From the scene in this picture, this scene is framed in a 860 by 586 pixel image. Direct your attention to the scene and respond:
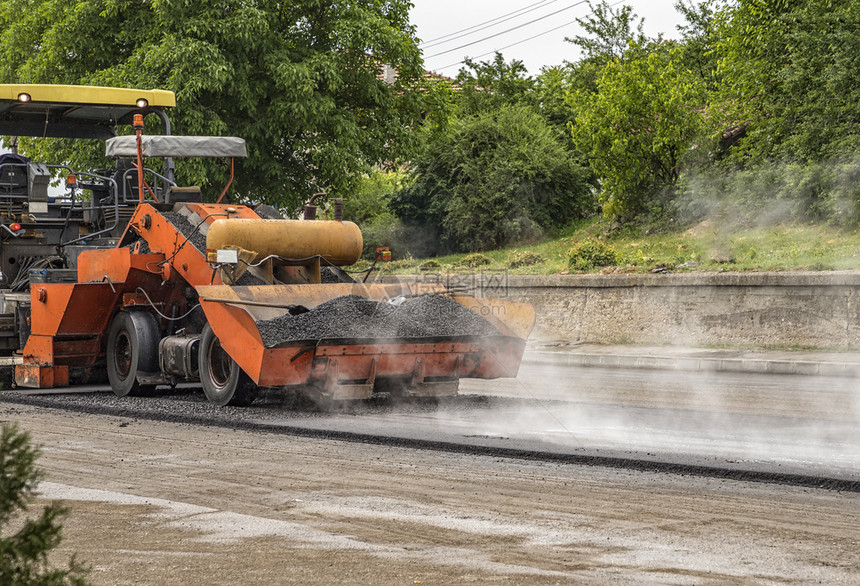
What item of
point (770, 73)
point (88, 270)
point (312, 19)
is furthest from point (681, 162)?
point (88, 270)

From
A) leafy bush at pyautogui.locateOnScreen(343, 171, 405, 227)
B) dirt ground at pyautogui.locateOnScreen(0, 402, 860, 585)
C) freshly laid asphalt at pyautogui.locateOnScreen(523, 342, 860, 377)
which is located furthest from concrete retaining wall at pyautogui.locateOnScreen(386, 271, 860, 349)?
leafy bush at pyautogui.locateOnScreen(343, 171, 405, 227)

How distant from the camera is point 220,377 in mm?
10594

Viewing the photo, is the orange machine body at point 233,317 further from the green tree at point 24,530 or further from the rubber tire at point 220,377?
the green tree at point 24,530

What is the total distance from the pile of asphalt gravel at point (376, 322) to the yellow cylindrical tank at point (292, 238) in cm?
118

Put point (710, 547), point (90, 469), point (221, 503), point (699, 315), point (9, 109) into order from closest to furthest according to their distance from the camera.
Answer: point (710, 547) → point (221, 503) → point (90, 469) → point (9, 109) → point (699, 315)

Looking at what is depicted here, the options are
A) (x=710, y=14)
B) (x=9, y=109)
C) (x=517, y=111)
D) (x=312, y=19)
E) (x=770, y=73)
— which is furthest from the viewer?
(x=710, y=14)

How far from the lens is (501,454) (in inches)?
294

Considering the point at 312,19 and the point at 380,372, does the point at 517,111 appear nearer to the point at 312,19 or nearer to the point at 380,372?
the point at 312,19

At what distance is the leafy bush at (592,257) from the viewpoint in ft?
68.9

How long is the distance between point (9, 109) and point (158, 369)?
3.96 metres

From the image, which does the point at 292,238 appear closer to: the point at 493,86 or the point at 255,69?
the point at 255,69

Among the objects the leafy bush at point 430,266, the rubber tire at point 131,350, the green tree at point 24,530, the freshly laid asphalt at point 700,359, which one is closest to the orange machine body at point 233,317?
the rubber tire at point 131,350

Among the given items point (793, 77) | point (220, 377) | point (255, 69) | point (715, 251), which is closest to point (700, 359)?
point (715, 251)

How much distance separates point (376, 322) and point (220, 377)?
5.85ft
